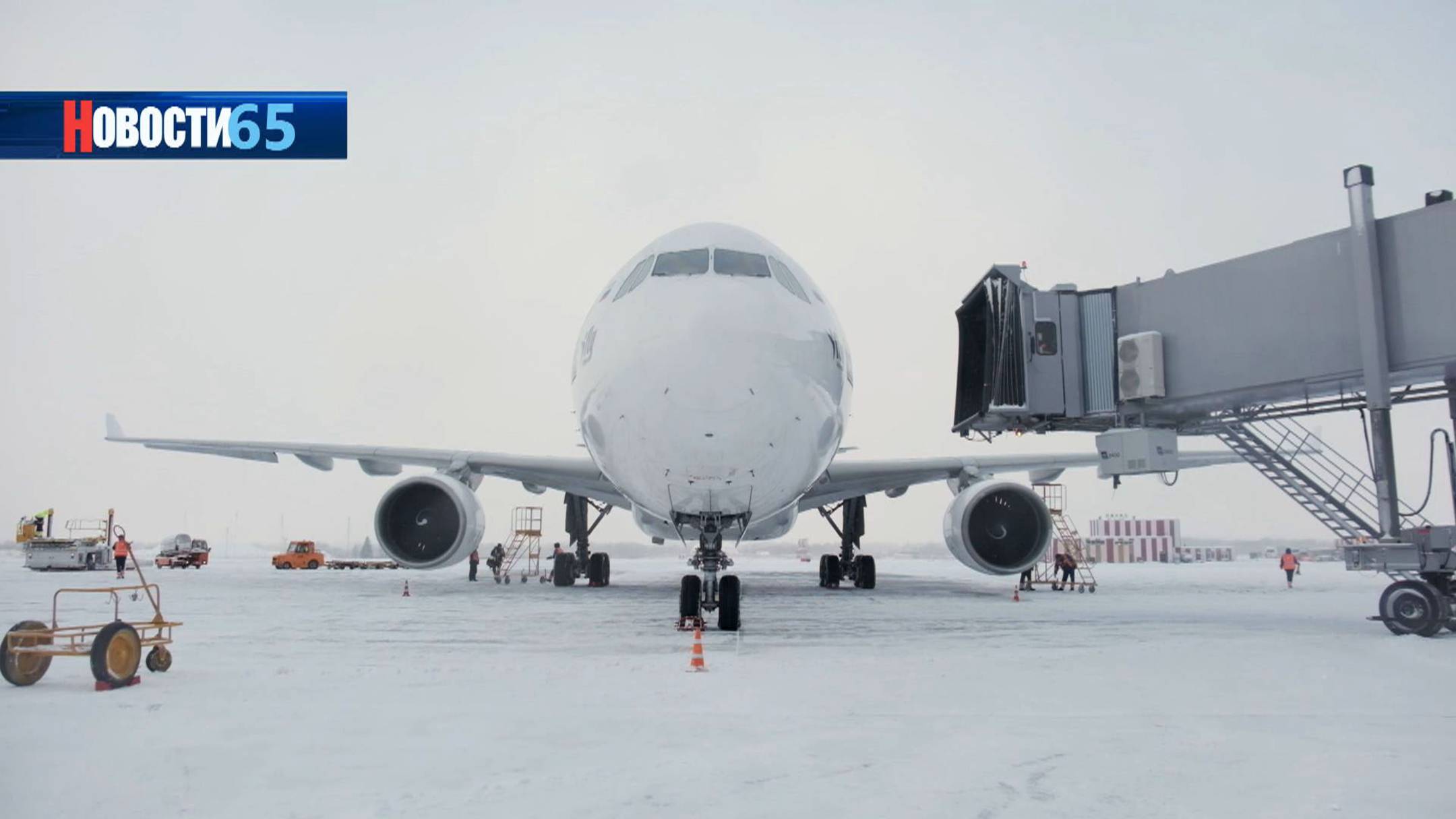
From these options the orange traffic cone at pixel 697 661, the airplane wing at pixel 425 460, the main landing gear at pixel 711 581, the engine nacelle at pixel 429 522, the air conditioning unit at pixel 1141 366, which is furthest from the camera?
the airplane wing at pixel 425 460

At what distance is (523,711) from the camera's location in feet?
15.2

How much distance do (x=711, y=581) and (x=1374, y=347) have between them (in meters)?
7.32

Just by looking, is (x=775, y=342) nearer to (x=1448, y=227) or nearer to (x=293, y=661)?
(x=293, y=661)

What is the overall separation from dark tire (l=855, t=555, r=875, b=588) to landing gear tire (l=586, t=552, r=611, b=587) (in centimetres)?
479

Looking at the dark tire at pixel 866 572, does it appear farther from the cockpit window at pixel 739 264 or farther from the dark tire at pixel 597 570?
the cockpit window at pixel 739 264

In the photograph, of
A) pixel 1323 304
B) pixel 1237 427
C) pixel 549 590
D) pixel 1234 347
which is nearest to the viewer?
pixel 1323 304

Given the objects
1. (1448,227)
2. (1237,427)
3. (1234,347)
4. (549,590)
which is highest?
(1448,227)

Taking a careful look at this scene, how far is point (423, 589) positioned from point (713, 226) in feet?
34.5

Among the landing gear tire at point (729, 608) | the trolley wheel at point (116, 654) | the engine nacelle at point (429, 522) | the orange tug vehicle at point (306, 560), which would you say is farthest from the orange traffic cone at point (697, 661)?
the orange tug vehicle at point (306, 560)

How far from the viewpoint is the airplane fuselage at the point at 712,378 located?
24.4 feet

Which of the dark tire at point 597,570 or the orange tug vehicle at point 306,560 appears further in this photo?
the orange tug vehicle at point 306,560

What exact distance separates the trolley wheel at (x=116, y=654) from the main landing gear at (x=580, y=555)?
36.9ft

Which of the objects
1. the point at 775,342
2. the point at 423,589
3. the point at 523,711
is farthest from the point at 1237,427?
the point at 423,589

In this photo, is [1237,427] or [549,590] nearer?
[1237,427]
